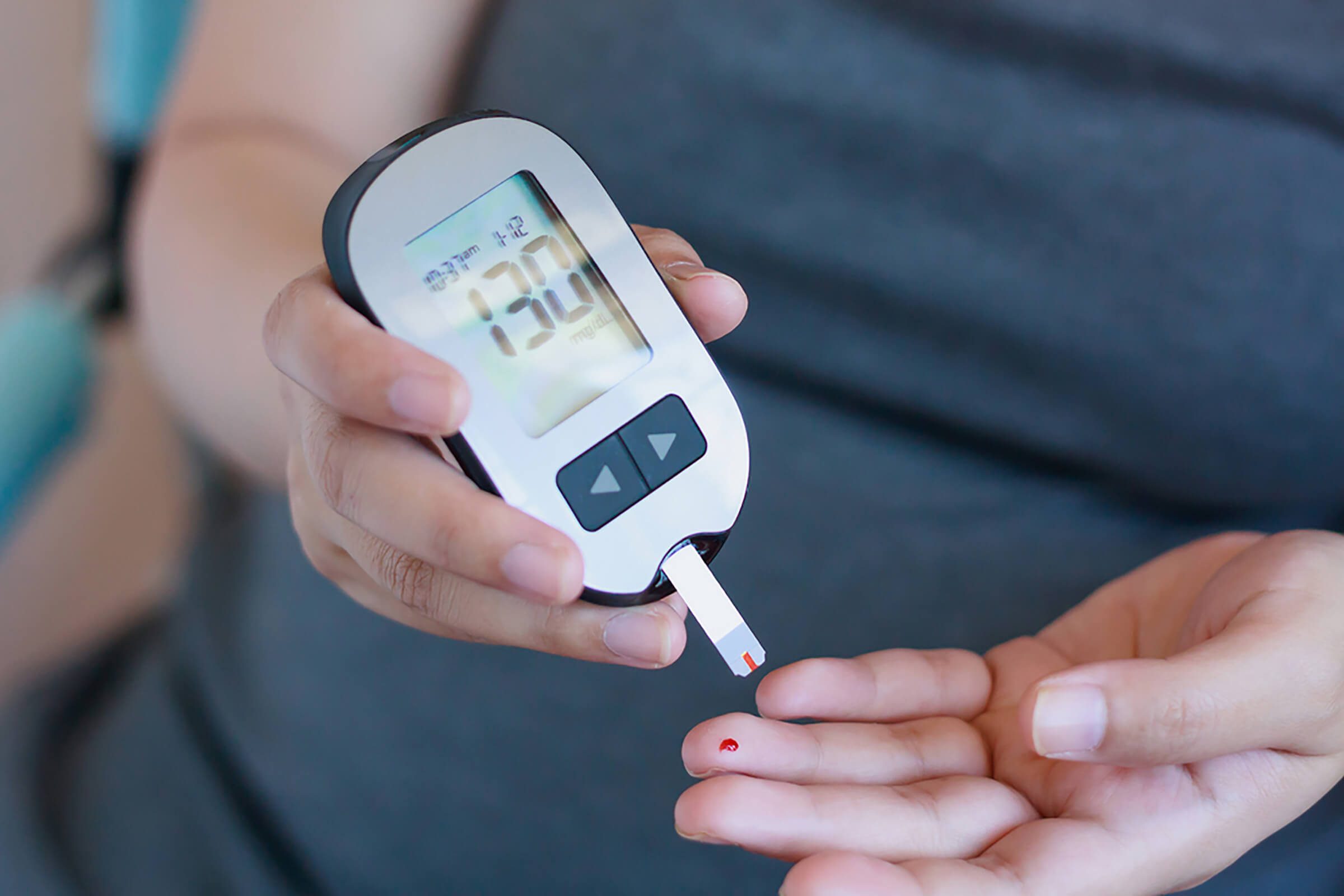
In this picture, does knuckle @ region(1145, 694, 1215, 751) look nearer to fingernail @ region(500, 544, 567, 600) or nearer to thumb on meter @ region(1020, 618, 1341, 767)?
thumb on meter @ region(1020, 618, 1341, 767)

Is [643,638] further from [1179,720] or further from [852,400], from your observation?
[852,400]

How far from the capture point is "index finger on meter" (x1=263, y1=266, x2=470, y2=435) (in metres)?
0.36

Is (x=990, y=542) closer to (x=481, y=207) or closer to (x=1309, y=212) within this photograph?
(x=1309, y=212)

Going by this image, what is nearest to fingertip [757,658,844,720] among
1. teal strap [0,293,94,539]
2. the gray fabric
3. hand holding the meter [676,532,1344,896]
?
hand holding the meter [676,532,1344,896]

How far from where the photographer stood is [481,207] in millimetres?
438

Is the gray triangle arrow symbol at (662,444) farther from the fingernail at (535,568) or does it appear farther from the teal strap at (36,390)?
the teal strap at (36,390)

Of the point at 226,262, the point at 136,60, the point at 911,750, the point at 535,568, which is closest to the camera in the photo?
the point at 535,568

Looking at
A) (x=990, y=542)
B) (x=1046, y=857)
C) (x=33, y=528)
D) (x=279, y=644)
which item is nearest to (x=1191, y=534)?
(x=990, y=542)

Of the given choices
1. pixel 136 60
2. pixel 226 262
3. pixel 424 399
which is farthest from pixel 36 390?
pixel 424 399

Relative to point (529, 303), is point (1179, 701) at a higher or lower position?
lower

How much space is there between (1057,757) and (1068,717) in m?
0.02

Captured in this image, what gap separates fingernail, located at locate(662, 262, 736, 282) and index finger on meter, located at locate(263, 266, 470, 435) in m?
0.13

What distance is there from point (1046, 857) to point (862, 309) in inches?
15.7

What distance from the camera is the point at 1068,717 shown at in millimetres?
403
